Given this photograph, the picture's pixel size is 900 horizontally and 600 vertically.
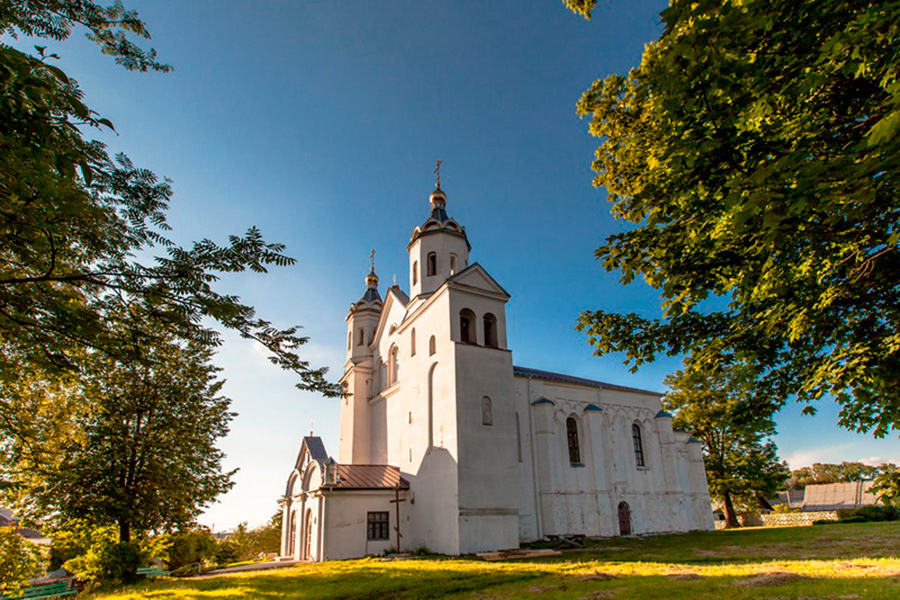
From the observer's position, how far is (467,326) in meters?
24.2

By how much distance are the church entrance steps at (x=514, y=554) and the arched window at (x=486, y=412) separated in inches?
204

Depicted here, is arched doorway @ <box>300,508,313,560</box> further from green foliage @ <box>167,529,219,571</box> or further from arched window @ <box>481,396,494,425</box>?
arched window @ <box>481,396,494,425</box>

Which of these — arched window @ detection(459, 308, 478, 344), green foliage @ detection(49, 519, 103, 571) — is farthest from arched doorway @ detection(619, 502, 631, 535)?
green foliage @ detection(49, 519, 103, 571)

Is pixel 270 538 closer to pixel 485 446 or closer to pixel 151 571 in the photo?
pixel 151 571

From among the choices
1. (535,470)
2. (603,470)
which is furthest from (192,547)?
(603,470)

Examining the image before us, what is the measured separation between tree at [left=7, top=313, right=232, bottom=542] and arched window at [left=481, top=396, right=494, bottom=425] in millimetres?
10769

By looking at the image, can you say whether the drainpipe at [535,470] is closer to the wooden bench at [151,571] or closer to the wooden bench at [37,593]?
the wooden bench at [151,571]

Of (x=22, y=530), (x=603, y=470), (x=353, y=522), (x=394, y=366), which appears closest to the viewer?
(x=353, y=522)

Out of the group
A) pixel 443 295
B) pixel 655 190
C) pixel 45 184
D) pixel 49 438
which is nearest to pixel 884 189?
pixel 655 190

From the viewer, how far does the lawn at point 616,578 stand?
32.1 feet

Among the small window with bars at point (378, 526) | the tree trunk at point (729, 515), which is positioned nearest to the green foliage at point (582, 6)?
the small window with bars at point (378, 526)

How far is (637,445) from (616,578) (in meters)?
20.5

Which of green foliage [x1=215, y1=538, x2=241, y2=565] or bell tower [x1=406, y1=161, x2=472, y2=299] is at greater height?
bell tower [x1=406, y1=161, x2=472, y2=299]

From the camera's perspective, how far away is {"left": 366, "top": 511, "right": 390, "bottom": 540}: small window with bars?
2219 cm
